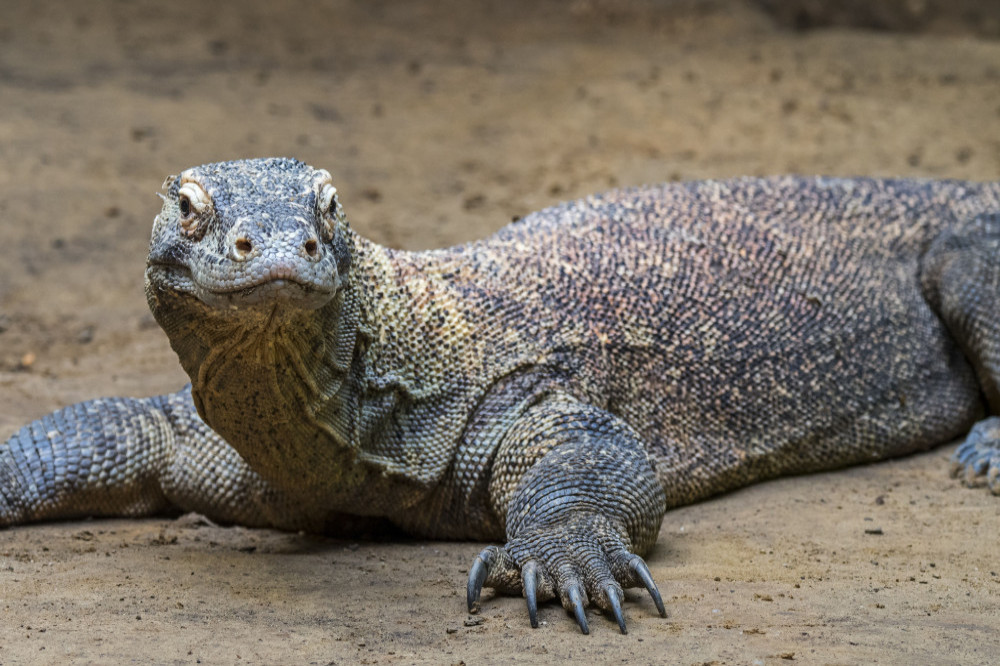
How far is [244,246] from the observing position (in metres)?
3.61

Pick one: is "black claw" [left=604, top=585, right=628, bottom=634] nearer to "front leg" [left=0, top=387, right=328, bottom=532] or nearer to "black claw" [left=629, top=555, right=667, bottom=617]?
"black claw" [left=629, top=555, right=667, bottom=617]

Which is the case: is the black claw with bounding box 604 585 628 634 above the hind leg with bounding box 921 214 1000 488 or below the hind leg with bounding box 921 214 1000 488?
below

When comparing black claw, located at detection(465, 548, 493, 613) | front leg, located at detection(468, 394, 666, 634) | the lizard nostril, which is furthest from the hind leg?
the lizard nostril

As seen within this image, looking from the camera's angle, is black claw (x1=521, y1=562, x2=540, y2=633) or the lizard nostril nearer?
the lizard nostril

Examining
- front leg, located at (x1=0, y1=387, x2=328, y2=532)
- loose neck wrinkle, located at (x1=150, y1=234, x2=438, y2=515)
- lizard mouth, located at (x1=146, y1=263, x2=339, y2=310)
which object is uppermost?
lizard mouth, located at (x1=146, y1=263, x2=339, y2=310)

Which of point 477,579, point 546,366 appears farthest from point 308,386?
point 546,366

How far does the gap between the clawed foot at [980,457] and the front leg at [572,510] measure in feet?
5.70

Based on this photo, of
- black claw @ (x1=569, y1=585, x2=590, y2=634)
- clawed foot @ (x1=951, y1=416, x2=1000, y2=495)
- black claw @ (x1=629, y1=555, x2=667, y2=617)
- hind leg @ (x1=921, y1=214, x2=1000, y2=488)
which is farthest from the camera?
hind leg @ (x1=921, y1=214, x2=1000, y2=488)

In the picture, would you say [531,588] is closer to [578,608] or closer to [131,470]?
[578,608]

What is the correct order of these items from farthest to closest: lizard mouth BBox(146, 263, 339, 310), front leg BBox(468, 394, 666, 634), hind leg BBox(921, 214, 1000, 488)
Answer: hind leg BBox(921, 214, 1000, 488) < front leg BBox(468, 394, 666, 634) < lizard mouth BBox(146, 263, 339, 310)

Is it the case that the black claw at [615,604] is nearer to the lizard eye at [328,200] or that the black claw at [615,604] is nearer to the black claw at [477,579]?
the black claw at [477,579]

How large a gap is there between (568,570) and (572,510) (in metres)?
0.42

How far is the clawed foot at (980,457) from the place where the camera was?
546 cm

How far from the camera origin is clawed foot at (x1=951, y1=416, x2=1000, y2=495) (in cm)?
546
